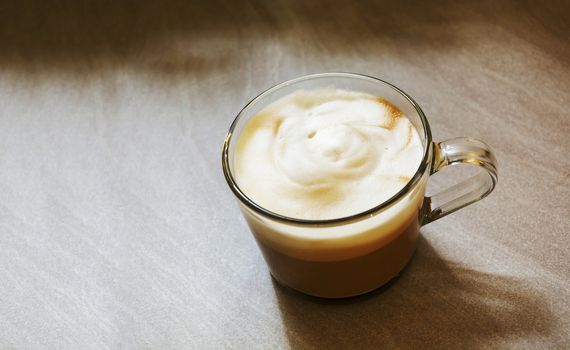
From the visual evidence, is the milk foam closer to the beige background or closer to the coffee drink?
the coffee drink

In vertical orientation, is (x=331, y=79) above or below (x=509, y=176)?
above

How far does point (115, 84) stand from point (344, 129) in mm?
498

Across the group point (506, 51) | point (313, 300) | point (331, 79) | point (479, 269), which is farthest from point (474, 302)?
point (506, 51)

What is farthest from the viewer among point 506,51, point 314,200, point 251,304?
point 506,51

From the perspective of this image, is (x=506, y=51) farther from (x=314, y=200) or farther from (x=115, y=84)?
(x=115, y=84)

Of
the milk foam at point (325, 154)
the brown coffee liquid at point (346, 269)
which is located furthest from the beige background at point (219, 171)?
the milk foam at point (325, 154)

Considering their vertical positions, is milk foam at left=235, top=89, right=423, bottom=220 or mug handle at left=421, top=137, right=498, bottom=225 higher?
milk foam at left=235, top=89, right=423, bottom=220

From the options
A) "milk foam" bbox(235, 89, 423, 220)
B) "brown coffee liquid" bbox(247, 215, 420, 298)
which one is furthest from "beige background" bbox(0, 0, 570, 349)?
"milk foam" bbox(235, 89, 423, 220)

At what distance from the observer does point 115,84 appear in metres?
0.91

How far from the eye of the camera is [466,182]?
0.57 m

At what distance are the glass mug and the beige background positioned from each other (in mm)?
52

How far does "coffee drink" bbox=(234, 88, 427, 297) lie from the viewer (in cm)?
50

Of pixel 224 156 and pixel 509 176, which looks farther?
pixel 509 176

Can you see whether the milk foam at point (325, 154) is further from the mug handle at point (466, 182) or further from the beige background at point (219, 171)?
the beige background at point (219, 171)
